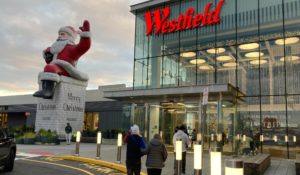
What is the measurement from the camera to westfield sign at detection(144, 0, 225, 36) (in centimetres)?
2592

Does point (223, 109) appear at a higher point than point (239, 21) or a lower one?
lower

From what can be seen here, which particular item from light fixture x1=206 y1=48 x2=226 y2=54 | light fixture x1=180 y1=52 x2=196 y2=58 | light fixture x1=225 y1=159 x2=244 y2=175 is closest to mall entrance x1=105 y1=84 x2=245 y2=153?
light fixture x1=206 y1=48 x2=226 y2=54

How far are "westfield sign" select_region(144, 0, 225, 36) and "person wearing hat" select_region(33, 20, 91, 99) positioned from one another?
589cm

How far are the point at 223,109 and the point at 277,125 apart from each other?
5234 mm

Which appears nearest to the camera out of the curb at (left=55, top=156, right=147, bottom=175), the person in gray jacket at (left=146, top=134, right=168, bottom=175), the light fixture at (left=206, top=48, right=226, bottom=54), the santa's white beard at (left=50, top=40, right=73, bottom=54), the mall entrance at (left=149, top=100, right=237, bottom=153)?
the person in gray jacket at (left=146, top=134, right=168, bottom=175)

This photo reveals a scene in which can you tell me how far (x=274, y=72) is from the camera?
902 inches

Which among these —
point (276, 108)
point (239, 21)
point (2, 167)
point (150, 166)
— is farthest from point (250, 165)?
point (239, 21)

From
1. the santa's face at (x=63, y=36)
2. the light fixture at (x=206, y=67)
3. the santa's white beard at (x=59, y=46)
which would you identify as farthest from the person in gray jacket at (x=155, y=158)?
the santa's face at (x=63, y=36)

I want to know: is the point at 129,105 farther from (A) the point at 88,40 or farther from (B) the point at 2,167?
(B) the point at 2,167

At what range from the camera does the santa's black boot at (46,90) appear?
28453 millimetres

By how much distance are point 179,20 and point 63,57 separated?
1146 cm

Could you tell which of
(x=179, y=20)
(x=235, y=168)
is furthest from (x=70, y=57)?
(x=235, y=168)

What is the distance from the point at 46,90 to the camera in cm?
→ 2866

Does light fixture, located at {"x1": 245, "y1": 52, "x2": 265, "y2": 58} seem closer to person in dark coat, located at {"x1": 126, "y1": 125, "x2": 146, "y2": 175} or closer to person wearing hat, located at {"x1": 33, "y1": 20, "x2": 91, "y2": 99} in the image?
person wearing hat, located at {"x1": 33, "y1": 20, "x2": 91, "y2": 99}
